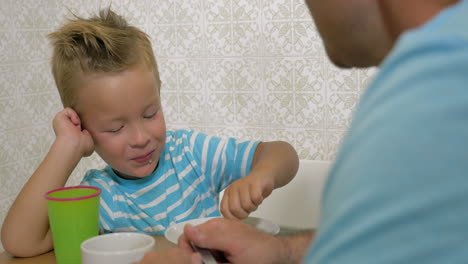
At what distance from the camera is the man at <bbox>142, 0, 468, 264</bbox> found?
11.5 inches

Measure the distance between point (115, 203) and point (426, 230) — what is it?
100cm

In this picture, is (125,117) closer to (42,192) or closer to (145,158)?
(145,158)

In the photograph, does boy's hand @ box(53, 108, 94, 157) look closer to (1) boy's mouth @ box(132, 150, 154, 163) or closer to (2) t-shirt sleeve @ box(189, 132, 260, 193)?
(1) boy's mouth @ box(132, 150, 154, 163)

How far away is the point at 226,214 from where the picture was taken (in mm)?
955

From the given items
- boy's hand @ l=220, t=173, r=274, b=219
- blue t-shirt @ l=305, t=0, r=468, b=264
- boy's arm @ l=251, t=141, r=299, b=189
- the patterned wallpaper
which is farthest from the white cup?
the patterned wallpaper

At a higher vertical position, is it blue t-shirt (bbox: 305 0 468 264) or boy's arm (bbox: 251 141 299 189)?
blue t-shirt (bbox: 305 0 468 264)

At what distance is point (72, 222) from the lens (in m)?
0.88

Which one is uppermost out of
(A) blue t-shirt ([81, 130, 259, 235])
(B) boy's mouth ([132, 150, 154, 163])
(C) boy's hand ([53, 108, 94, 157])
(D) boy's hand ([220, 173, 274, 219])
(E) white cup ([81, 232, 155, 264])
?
(C) boy's hand ([53, 108, 94, 157])

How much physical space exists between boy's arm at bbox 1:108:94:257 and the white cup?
0.27m

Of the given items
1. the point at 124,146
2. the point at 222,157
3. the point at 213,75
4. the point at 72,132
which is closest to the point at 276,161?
the point at 222,157

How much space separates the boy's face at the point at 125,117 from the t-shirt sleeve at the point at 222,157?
12 cm

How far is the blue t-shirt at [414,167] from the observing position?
293mm

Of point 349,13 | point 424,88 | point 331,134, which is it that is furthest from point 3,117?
point 424,88

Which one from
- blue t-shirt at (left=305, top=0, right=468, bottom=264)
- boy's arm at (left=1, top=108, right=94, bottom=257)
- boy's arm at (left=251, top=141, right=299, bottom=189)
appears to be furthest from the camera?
boy's arm at (left=251, top=141, right=299, bottom=189)
